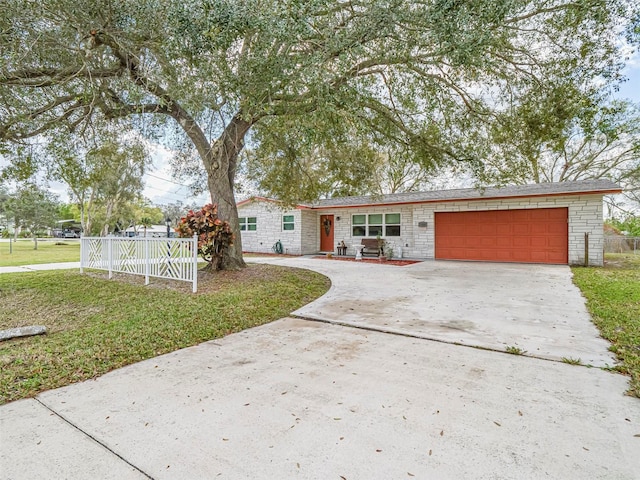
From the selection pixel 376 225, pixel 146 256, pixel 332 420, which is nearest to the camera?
pixel 332 420

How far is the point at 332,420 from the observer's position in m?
2.31

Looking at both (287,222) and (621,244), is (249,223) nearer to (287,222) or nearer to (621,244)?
(287,222)

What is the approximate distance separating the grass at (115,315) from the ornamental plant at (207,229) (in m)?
0.77

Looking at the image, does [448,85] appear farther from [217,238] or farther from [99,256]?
[99,256]

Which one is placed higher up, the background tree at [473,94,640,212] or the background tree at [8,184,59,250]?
the background tree at [473,94,640,212]

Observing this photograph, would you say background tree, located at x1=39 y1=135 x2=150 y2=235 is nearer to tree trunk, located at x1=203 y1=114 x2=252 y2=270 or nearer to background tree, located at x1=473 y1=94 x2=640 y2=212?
tree trunk, located at x1=203 y1=114 x2=252 y2=270

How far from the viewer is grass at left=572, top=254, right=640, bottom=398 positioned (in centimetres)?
330

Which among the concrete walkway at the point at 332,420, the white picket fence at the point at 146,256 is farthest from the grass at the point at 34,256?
the concrete walkway at the point at 332,420

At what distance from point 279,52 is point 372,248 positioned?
10284 millimetres

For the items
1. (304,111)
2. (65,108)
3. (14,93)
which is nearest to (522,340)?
(304,111)

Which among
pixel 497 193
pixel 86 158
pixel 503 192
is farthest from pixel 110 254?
pixel 503 192

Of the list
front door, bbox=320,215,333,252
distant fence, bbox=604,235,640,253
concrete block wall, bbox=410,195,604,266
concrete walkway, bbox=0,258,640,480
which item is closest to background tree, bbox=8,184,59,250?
front door, bbox=320,215,333,252

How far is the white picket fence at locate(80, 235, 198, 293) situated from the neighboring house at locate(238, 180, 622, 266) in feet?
18.1

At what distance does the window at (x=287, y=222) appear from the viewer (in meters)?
16.7
